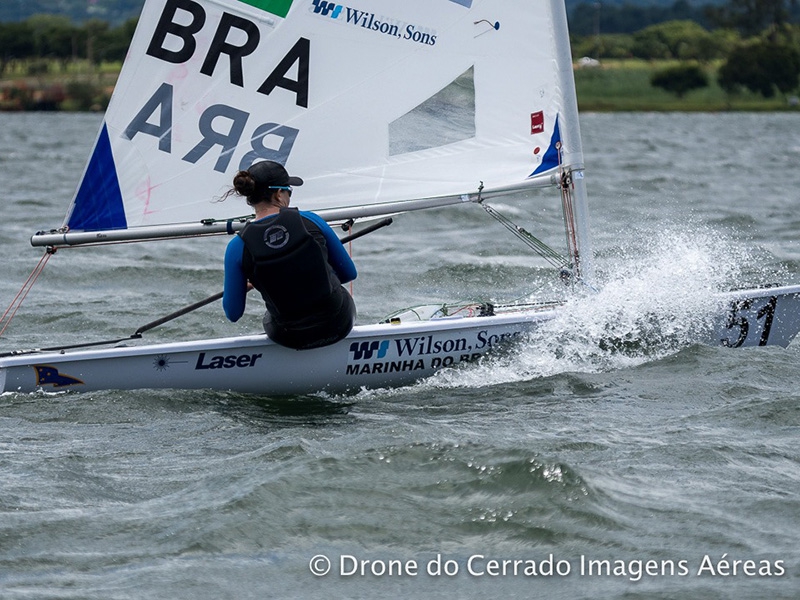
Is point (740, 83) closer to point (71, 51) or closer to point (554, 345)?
point (71, 51)

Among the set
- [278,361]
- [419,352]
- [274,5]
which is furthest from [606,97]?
[278,361]

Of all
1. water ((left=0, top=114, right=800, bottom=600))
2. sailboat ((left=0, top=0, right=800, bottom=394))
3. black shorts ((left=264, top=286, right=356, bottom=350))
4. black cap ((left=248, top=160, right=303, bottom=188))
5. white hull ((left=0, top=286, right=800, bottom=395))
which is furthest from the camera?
sailboat ((left=0, top=0, right=800, bottom=394))

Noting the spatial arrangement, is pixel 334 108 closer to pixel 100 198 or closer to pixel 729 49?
pixel 100 198

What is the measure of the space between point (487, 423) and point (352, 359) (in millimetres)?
751

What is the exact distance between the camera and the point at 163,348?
5.48 metres

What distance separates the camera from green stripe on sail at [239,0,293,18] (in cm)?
573

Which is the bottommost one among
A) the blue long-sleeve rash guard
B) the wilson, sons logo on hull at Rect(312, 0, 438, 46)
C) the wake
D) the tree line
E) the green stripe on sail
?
the wake

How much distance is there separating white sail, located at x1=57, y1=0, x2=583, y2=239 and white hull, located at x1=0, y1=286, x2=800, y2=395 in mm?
674

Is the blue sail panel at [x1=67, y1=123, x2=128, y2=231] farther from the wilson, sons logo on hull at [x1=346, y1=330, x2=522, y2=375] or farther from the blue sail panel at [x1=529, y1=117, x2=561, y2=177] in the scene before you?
the blue sail panel at [x1=529, y1=117, x2=561, y2=177]

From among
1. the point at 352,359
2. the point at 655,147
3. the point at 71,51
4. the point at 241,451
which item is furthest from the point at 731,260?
the point at 71,51

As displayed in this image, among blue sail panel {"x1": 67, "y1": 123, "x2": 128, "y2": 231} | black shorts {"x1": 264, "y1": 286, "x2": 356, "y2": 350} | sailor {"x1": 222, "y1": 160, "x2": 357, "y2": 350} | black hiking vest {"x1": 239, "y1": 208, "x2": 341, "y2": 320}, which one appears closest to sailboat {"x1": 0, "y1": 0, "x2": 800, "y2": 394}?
blue sail panel {"x1": 67, "y1": 123, "x2": 128, "y2": 231}

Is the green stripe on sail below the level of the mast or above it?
above

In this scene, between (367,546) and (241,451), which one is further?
(241,451)

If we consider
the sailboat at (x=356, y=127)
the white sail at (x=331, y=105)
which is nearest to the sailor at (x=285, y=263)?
the sailboat at (x=356, y=127)
